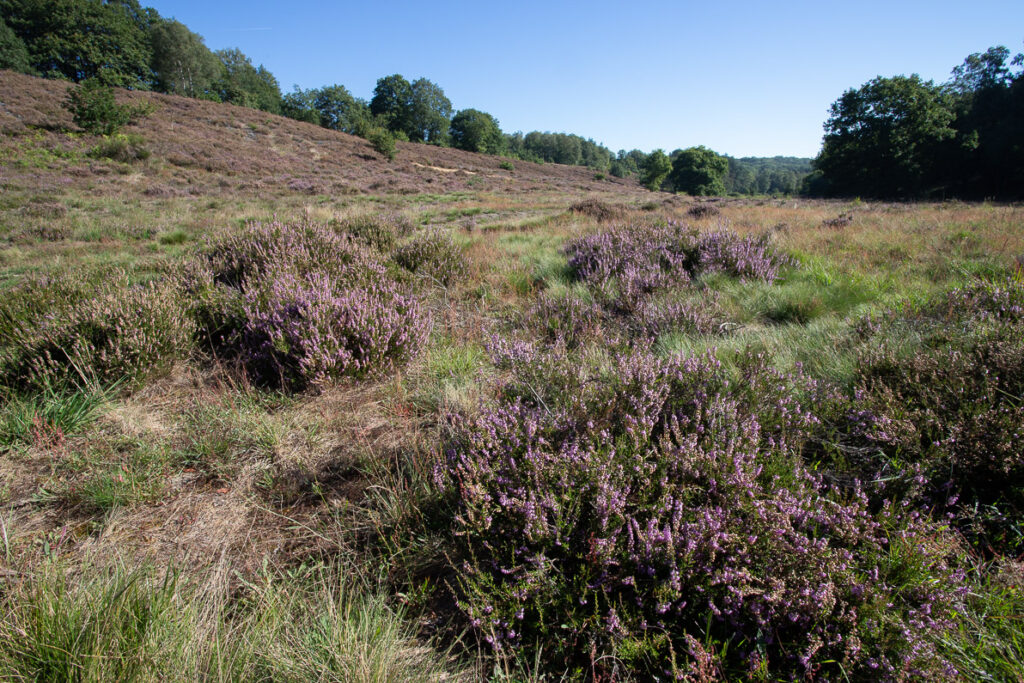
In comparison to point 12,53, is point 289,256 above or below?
below

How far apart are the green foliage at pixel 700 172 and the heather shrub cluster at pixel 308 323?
257ft

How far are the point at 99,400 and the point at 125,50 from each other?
7263 cm

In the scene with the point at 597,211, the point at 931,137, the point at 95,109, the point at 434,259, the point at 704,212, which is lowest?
the point at 434,259

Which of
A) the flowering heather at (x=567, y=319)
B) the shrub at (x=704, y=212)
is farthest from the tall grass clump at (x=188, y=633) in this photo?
the shrub at (x=704, y=212)

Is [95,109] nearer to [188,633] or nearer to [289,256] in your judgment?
[289,256]

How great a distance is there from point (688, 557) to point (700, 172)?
82.9 meters

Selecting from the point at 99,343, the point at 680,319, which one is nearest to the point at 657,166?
the point at 680,319

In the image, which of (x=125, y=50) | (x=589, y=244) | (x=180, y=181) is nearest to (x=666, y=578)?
(x=589, y=244)

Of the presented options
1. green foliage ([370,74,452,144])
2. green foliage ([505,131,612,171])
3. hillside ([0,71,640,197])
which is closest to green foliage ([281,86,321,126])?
green foliage ([370,74,452,144])

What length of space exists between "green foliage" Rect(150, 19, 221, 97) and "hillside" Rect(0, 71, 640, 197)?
73.8 ft

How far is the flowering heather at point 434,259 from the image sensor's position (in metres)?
5.84

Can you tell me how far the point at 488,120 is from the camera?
70375 millimetres

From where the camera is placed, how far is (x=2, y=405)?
2.68m

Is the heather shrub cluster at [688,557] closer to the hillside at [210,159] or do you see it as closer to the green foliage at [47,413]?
the green foliage at [47,413]
